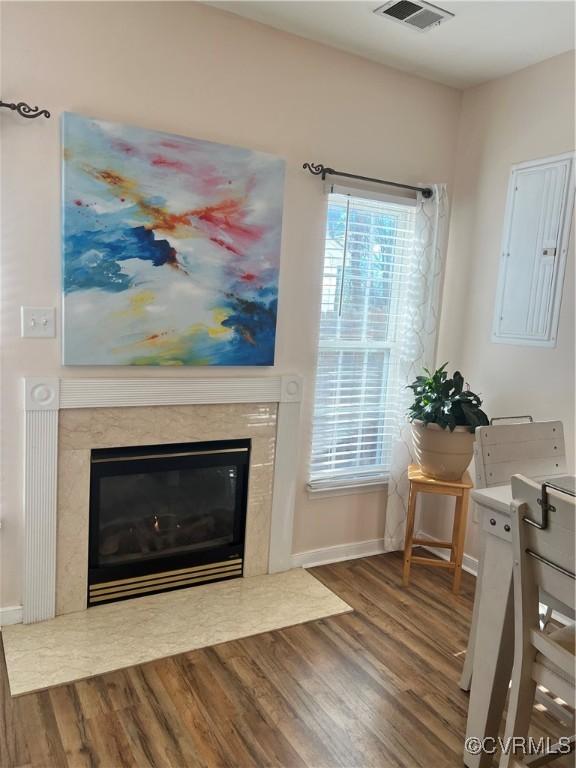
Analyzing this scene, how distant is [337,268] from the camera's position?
301 cm

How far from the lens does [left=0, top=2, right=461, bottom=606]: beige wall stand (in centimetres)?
225

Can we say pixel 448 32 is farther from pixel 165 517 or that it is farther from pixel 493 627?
pixel 165 517

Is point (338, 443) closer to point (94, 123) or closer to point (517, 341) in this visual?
point (517, 341)

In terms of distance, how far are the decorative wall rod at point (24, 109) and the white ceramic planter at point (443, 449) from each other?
217 centimetres

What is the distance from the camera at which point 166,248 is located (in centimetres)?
253

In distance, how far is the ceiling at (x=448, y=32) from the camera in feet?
7.91

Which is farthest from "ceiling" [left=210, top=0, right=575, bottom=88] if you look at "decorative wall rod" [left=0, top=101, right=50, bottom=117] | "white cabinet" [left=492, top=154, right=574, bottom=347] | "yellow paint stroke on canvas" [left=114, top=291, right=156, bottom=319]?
"yellow paint stroke on canvas" [left=114, top=291, right=156, bottom=319]

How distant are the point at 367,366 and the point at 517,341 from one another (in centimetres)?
79

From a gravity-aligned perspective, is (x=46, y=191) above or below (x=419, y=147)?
below

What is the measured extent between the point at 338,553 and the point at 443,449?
0.88m

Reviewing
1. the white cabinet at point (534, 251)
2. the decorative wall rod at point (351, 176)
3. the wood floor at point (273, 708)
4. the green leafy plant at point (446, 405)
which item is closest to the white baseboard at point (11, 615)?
the wood floor at point (273, 708)

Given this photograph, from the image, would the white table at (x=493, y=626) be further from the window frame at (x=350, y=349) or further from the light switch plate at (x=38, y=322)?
the light switch plate at (x=38, y=322)

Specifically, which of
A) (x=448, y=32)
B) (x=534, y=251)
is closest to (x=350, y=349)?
(x=534, y=251)

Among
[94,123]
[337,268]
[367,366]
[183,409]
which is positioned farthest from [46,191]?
[367,366]
